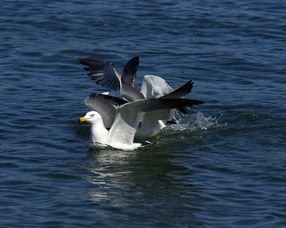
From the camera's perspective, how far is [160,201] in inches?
337

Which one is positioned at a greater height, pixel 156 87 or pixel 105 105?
pixel 156 87

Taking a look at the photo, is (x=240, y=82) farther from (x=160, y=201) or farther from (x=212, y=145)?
(x=160, y=201)

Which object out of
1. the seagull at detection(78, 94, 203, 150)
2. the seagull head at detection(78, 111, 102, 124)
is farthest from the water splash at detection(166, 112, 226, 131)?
the seagull head at detection(78, 111, 102, 124)

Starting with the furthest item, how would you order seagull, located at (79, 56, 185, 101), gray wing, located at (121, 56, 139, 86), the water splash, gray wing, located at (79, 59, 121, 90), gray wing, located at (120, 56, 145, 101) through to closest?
the water splash
gray wing, located at (79, 59, 121, 90)
gray wing, located at (121, 56, 139, 86)
seagull, located at (79, 56, 185, 101)
gray wing, located at (120, 56, 145, 101)

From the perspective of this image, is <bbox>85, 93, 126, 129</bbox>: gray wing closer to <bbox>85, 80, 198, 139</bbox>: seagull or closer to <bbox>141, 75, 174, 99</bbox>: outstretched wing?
<bbox>85, 80, 198, 139</bbox>: seagull

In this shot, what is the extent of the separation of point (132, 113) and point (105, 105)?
62cm

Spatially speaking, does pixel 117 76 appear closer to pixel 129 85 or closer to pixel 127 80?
pixel 127 80

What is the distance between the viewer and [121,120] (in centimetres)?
1045

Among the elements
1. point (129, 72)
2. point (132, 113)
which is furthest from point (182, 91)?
point (129, 72)

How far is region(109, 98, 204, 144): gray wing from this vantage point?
32.8 feet

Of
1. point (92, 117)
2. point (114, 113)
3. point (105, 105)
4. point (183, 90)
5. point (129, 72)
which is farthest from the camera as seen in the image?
point (129, 72)

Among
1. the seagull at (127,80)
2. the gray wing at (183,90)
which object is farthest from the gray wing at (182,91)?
the seagull at (127,80)

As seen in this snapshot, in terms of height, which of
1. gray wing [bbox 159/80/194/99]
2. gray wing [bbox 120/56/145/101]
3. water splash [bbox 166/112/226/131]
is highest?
gray wing [bbox 159/80/194/99]

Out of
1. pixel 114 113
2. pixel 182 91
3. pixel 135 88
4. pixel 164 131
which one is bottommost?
pixel 164 131
